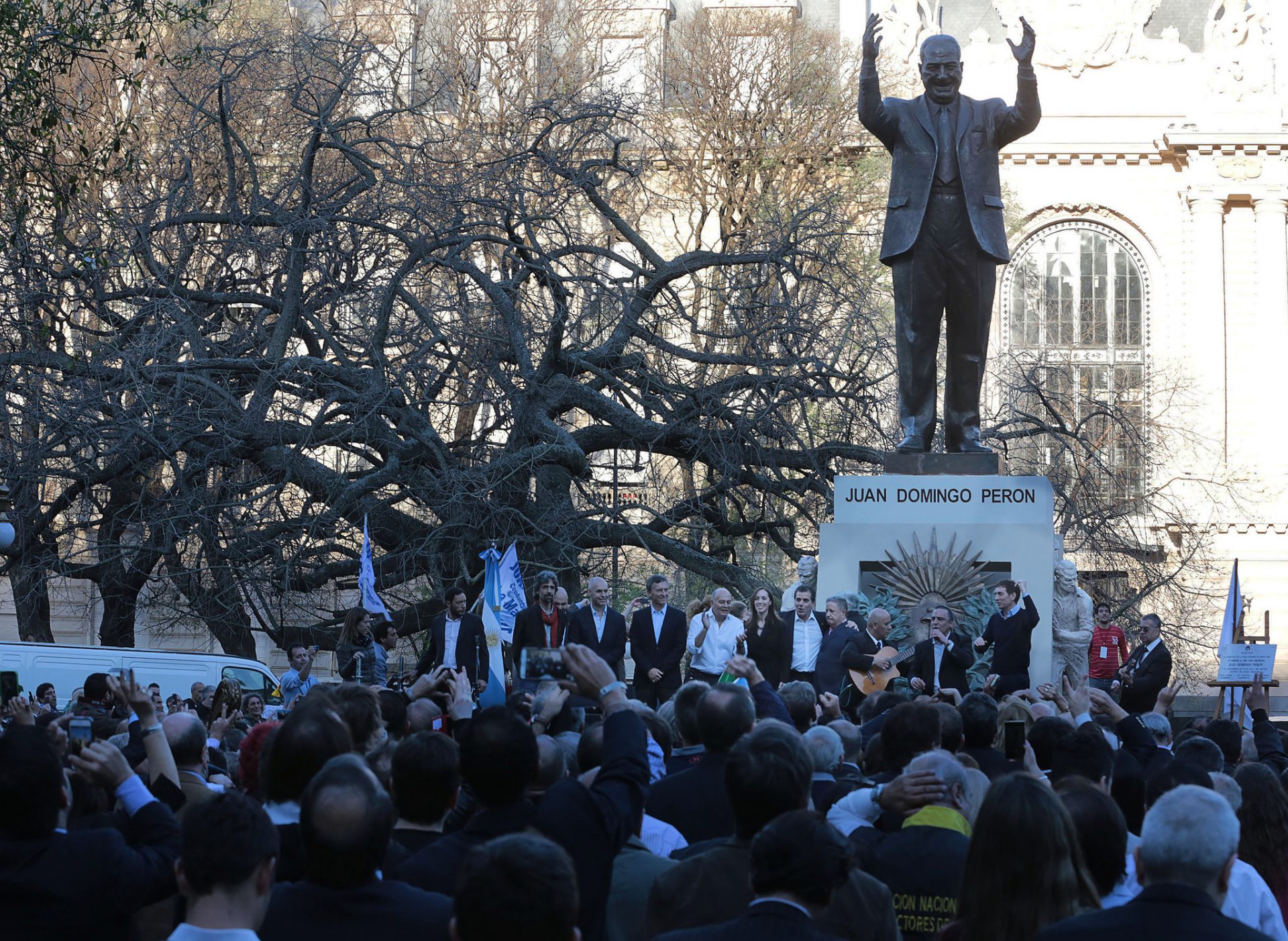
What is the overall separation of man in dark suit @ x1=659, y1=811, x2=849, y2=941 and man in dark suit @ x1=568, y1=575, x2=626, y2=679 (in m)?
9.55

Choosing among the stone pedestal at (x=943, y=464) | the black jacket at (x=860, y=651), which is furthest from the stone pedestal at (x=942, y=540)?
the black jacket at (x=860, y=651)

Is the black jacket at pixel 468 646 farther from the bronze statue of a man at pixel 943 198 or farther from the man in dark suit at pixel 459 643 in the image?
the bronze statue of a man at pixel 943 198

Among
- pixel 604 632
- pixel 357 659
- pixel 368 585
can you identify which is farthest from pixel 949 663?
pixel 368 585

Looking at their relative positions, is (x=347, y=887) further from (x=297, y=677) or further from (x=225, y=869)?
(x=297, y=677)

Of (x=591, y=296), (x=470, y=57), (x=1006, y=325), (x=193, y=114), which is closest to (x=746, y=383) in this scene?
(x=591, y=296)

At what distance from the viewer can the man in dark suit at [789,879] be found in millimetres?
3848

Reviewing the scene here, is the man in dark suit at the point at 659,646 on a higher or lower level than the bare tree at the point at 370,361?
lower

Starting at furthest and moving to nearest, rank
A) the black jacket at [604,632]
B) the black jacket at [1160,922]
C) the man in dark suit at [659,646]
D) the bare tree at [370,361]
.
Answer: the bare tree at [370,361], the man in dark suit at [659,646], the black jacket at [604,632], the black jacket at [1160,922]

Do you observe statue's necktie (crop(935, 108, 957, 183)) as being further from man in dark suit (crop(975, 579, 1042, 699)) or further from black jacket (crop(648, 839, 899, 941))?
black jacket (crop(648, 839, 899, 941))

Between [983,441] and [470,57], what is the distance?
16746mm

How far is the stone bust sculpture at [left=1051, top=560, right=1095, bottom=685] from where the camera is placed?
13.3 metres

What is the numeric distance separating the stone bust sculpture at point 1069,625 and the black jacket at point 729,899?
9026 millimetres

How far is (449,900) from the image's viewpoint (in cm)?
409

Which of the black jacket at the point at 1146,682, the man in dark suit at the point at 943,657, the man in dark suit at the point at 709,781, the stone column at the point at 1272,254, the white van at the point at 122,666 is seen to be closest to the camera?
the man in dark suit at the point at 709,781
